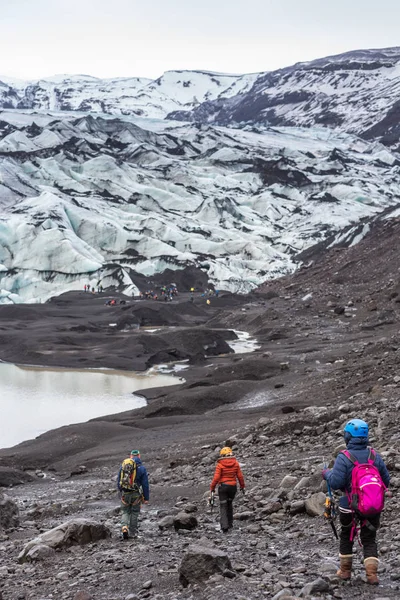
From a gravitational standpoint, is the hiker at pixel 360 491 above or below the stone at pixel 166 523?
above

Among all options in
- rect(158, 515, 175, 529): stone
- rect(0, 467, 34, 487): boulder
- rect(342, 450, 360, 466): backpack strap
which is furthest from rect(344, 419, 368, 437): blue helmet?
rect(0, 467, 34, 487): boulder

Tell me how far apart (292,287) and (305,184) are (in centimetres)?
4744

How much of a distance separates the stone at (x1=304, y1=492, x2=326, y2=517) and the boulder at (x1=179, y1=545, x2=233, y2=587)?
2.00 m

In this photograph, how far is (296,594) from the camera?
5590mm

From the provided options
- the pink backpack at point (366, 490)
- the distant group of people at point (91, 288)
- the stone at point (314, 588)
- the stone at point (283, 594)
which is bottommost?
the stone at point (283, 594)

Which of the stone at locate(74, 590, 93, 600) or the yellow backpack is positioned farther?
the yellow backpack

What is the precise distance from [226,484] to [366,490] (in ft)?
10.2

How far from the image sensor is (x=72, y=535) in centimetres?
844

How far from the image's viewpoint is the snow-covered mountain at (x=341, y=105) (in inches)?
6491

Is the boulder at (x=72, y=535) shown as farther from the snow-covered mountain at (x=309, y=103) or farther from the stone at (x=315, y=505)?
the snow-covered mountain at (x=309, y=103)

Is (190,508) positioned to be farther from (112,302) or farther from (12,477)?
(112,302)

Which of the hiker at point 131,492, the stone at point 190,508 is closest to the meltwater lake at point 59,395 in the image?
the stone at point 190,508

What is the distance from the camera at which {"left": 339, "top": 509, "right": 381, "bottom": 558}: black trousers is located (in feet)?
18.9

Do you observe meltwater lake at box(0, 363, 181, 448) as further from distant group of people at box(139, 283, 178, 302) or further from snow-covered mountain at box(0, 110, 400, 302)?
snow-covered mountain at box(0, 110, 400, 302)
